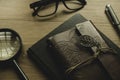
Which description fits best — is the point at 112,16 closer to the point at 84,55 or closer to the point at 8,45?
the point at 84,55

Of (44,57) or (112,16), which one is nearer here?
(44,57)

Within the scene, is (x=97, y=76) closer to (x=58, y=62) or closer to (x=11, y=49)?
(x=58, y=62)

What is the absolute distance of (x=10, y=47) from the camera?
2.64 ft

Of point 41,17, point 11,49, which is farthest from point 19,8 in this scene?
point 11,49

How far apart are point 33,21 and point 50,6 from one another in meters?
0.10

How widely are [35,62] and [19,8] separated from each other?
25 cm

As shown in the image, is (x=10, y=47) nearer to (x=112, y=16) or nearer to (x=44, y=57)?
(x=44, y=57)

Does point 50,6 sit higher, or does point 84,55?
point 50,6

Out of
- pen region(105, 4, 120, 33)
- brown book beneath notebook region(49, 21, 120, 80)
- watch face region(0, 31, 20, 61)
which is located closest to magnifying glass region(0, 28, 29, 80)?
watch face region(0, 31, 20, 61)

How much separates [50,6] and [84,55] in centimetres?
30

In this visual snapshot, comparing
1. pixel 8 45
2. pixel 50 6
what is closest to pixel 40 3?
pixel 50 6

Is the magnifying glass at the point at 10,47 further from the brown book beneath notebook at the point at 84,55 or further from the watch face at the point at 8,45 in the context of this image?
the brown book beneath notebook at the point at 84,55

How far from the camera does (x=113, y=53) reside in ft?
2.60

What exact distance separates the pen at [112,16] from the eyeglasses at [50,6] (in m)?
0.09
